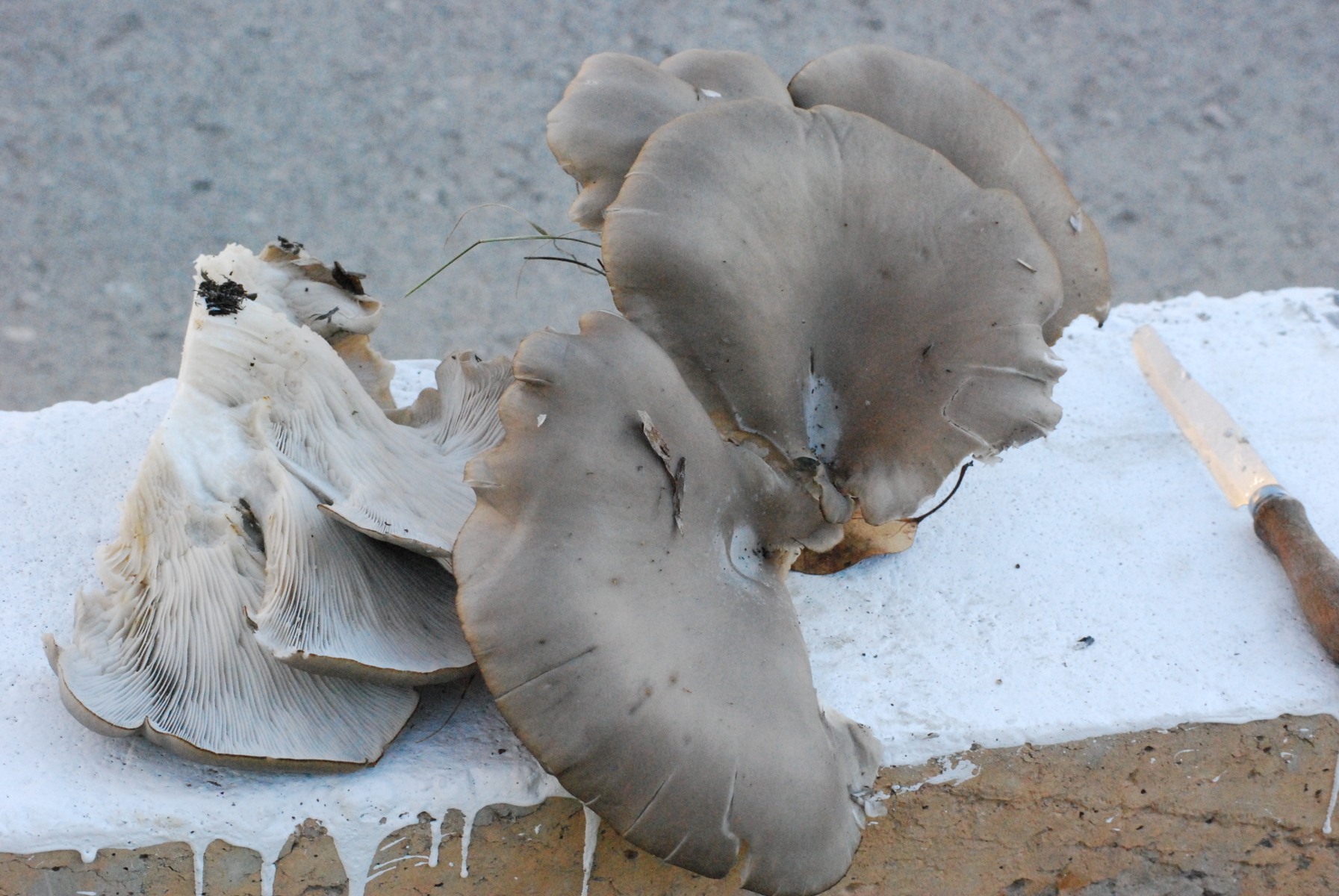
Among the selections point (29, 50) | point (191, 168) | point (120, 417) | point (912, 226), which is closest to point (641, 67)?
point (912, 226)

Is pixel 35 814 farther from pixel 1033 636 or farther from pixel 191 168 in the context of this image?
pixel 191 168

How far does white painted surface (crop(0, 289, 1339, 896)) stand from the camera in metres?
1.33

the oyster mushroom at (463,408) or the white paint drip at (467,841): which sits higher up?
the oyster mushroom at (463,408)

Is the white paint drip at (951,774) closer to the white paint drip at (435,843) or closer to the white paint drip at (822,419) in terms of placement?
the white paint drip at (822,419)

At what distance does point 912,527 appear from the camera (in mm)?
1646

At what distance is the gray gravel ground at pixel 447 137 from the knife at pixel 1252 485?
1.75m

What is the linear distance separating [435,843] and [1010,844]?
0.77 meters

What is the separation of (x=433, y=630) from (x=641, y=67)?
2.44 feet

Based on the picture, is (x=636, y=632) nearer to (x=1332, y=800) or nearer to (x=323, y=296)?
(x=323, y=296)

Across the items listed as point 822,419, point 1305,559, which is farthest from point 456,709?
point 1305,559

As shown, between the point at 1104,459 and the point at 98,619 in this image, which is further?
the point at 1104,459

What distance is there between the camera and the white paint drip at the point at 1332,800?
1.60m

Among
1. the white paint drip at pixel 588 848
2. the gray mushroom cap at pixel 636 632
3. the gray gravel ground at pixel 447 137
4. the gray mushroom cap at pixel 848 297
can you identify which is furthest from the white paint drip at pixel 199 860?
the gray gravel ground at pixel 447 137

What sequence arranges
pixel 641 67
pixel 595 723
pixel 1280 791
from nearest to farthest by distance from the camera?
pixel 595 723
pixel 641 67
pixel 1280 791
